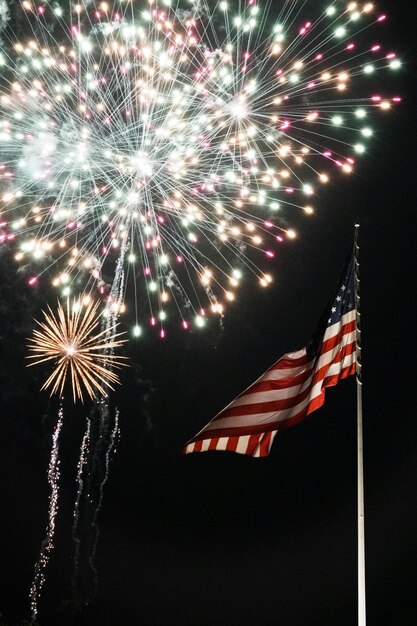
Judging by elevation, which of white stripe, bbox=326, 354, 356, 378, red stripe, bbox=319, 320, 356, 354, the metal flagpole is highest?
red stripe, bbox=319, 320, 356, 354

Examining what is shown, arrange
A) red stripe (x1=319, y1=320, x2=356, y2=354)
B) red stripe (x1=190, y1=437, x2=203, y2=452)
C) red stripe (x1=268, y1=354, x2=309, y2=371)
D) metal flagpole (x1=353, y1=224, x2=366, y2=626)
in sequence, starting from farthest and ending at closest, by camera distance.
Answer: red stripe (x1=268, y1=354, x2=309, y2=371), red stripe (x1=319, y1=320, x2=356, y2=354), red stripe (x1=190, y1=437, x2=203, y2=452), metal flagpole (x1=353, y1=224, x2=366, y2=626)

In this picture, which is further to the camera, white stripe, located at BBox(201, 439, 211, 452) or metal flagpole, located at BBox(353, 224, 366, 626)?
white stripe, located at BBox(201, 439, 211, 452)

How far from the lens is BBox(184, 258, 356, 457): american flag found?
1116cm

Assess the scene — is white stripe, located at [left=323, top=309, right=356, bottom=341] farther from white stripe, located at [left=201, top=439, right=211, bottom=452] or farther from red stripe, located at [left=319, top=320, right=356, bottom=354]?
white stripe, located at [left=201, top=439, right=211, bottom=452]

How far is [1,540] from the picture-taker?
4497cm

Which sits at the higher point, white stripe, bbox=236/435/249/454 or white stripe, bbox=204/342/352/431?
white stripe, bbox=204/342/352/431

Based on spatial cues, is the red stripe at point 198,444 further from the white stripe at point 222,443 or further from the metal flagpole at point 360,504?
the metal flagpole at point 360,504

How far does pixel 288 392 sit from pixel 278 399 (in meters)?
0.22

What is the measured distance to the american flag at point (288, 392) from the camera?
36.6 feet

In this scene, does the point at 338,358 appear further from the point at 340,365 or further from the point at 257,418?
the point at 257,418

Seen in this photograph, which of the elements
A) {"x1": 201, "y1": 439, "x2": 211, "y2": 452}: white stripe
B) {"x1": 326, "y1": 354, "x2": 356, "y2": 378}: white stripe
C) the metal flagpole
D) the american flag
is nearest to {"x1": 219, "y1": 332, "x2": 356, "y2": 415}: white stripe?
the american flag

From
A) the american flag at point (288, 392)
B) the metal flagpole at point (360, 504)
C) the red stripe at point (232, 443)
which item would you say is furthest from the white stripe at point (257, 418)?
the metal flagpole at point (360, 504)

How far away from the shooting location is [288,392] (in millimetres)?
11398

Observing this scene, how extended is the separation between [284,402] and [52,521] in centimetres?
4037
